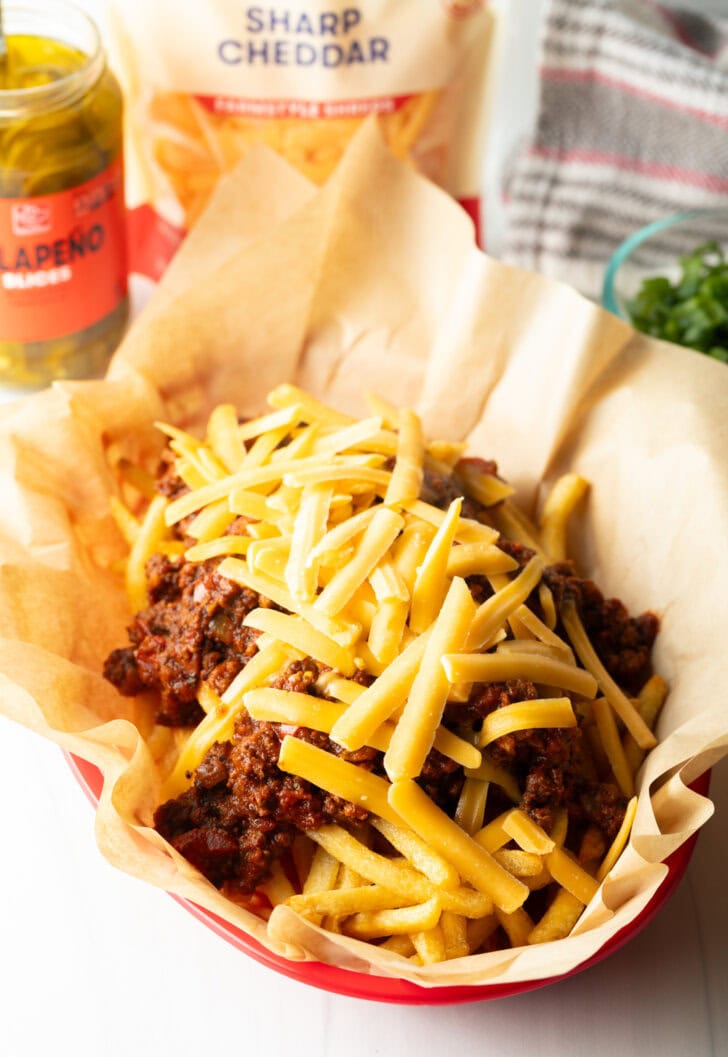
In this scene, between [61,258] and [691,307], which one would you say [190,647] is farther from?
[691,307]

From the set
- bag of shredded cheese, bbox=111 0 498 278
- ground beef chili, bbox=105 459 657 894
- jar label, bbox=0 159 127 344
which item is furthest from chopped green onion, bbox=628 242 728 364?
jar label, bbox=0 159 127 344

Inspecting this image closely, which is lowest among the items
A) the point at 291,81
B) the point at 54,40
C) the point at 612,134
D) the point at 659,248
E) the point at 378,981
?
the point at 378,981

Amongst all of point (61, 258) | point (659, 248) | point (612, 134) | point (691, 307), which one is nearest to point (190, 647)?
point (61, 258)

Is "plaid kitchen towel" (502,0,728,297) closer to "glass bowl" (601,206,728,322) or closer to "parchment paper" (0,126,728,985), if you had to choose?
"glass bowl" (601,206,728,322)

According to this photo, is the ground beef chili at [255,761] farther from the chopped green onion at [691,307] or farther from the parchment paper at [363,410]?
the chopped green onion at [691,307]

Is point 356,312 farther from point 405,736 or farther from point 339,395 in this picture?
point 405,736

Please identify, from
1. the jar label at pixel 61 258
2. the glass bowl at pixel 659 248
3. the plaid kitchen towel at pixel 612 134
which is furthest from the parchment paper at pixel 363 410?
the plaid kitchen towel at pixel 612 134

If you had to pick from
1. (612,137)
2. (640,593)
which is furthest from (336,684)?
(612,137)
